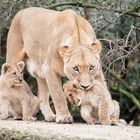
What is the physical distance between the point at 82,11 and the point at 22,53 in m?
1.84

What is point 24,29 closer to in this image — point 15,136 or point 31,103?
point 31,103

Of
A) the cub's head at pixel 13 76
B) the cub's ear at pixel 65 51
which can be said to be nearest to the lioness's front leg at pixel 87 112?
the cub's ear at pixel 65 51

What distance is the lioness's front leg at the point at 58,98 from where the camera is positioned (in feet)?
25.5

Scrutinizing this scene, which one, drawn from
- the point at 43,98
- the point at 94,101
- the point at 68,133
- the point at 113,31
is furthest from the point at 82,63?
the point at 113,31

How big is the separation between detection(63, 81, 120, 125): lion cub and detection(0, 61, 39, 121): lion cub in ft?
1.78

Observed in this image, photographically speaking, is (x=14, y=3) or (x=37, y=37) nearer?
(x=37, y=37)

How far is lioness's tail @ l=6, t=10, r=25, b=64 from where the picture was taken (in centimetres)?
909

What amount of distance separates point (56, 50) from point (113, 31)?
461cm

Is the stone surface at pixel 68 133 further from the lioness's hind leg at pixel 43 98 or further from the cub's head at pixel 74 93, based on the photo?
the lioness's hind leg at pixel 43 98

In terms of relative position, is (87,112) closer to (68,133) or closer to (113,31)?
(68,133)

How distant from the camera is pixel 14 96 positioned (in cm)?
795

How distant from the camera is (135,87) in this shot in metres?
13.2

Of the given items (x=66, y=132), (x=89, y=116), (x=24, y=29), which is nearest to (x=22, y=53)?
(x=24, y=29)

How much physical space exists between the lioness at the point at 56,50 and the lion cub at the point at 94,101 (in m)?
0.12
